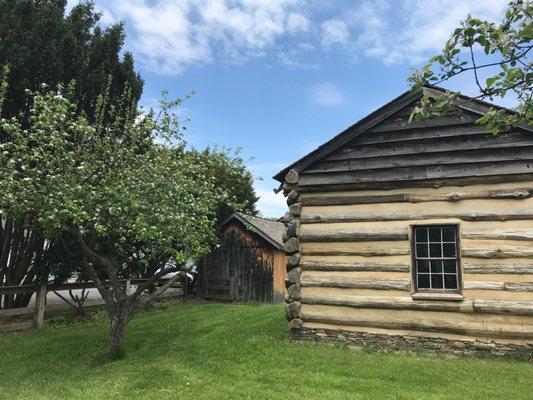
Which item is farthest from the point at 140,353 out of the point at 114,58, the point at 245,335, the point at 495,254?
the point at 114,58

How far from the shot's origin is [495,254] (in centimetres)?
909

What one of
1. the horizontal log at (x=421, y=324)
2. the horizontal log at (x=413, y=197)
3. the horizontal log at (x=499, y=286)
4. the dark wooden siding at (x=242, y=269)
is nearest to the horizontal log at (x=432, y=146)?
the horizontal log at (x=413, y=197)

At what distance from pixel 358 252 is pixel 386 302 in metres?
1.27

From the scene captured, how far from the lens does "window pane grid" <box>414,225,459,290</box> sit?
958 cm

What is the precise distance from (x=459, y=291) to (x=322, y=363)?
10.9ft

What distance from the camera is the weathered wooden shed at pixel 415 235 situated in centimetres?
905

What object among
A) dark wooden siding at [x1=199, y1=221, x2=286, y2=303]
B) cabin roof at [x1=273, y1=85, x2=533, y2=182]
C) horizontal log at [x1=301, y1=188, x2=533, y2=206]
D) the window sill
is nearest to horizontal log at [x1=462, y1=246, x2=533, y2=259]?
the window sill

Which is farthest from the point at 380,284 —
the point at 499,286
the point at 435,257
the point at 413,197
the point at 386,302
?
the point at 499,286

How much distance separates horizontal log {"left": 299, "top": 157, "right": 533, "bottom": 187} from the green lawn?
12.6 feet

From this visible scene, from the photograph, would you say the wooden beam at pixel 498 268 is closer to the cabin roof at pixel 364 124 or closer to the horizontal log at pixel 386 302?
the horizontal log at pixel 386 302

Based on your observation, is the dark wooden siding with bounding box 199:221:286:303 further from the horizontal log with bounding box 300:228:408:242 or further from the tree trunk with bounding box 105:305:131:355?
the tree trunk with bounding box 105:305:131:355

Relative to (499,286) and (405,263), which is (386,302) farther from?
(499,286)

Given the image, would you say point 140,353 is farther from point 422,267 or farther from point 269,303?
point 269,303

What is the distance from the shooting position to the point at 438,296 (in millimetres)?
9328
